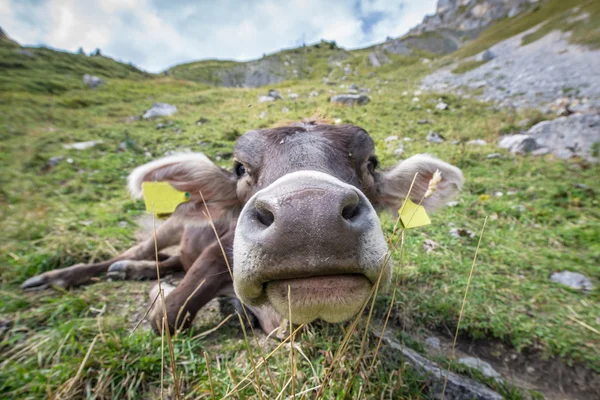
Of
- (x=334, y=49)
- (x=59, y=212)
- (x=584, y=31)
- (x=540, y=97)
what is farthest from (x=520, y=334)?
(x=334, y=49)

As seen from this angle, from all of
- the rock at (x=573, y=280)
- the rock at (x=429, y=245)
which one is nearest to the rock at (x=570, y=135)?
the rock at (x=573, y=280)

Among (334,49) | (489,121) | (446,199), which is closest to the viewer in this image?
(446,199)

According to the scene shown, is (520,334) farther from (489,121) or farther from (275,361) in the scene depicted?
(489,121)

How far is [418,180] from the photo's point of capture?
3.64 metres

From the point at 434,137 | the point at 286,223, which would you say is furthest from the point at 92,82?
the point at 286,223

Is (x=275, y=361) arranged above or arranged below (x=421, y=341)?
above

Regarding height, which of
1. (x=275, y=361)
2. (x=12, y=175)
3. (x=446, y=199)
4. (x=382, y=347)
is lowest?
(x=382, y=347)

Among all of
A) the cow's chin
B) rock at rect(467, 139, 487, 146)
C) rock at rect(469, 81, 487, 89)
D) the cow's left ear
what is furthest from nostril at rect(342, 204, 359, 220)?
rock at rect(469, 81, 487, 89)

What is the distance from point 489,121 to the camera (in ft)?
35.7

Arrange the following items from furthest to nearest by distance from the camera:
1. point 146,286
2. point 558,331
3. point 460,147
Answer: point 460,147
point 146,286
point 558,331

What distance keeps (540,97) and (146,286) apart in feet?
58.9

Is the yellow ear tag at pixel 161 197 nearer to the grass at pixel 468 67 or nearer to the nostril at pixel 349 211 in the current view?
the nostril at pixel 349 211

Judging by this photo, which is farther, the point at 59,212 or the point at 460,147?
the point at 460,147

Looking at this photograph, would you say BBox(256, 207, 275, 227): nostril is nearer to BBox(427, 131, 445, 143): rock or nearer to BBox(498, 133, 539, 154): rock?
BBox(498, 133, 539, 154): rock
